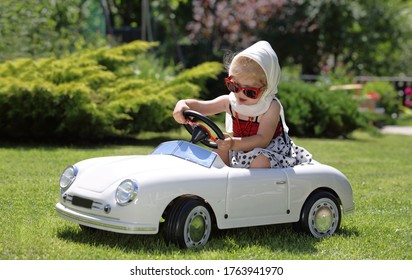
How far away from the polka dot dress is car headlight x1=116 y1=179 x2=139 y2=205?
A: 98 cm

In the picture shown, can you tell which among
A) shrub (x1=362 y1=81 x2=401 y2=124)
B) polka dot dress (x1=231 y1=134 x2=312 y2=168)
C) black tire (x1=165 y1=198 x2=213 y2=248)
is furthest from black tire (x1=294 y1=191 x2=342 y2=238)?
shrub (x1=362 y1=81 x2=401 y2=124)

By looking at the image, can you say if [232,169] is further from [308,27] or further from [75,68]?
[308,27]

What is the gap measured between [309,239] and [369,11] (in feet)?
58.7

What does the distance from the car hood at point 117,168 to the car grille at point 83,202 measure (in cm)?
7

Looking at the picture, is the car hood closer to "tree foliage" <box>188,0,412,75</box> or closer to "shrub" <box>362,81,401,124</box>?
"shrub" <box>362,81,401,124</box>

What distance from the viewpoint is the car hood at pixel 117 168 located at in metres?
4.55

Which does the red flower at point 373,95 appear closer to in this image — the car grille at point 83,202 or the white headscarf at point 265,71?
the white headscarf at point 265,71

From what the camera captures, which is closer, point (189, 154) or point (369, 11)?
point (189, 154)

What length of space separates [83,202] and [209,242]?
821mm

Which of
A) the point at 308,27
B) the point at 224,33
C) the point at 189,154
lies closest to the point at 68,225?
the point at 189,154

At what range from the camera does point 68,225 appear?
16.9ft

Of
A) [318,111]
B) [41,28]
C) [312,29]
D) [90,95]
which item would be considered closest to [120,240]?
[90,95]

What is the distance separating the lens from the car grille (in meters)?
4.48

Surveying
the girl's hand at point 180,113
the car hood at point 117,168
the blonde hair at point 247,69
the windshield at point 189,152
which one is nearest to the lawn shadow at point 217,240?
the car hood at point 117,168
